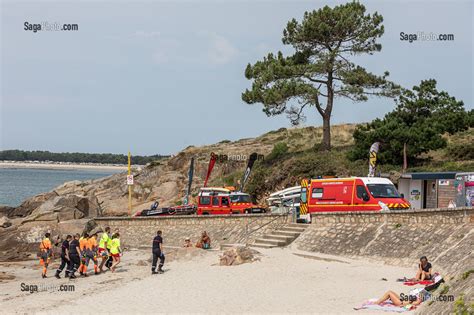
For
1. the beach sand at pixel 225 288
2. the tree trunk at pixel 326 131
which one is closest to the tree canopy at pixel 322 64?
the tree trunk at pixel 326 131

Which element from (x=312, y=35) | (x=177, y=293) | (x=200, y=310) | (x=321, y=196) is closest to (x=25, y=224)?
(x=321, y=196)

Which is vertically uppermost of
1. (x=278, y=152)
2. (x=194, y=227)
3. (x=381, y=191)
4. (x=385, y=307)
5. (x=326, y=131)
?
(x=326, y=131)

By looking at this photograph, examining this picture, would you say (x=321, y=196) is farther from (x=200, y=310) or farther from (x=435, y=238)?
(x=200, y=310)

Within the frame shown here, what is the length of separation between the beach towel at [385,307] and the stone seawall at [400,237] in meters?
2.23

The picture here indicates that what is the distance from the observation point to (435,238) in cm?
2094

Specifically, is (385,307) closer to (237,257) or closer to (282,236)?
(237,257)

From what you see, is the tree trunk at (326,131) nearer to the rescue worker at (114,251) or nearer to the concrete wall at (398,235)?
the concrete wall at (398,235)

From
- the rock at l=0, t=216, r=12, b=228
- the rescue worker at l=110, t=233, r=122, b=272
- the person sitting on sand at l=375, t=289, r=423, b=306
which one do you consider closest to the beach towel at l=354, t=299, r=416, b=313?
the person sitting on sand at l=375, t=289, r=423, b=306

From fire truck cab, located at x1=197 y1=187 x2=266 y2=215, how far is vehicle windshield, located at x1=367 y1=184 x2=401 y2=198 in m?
9.05

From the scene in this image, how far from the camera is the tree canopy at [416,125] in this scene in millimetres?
39344

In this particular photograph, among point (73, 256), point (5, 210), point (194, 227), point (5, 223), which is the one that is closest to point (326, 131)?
point (194, 227)

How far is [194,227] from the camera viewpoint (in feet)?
109

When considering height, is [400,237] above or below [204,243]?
above

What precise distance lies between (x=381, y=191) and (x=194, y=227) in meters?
10.7
